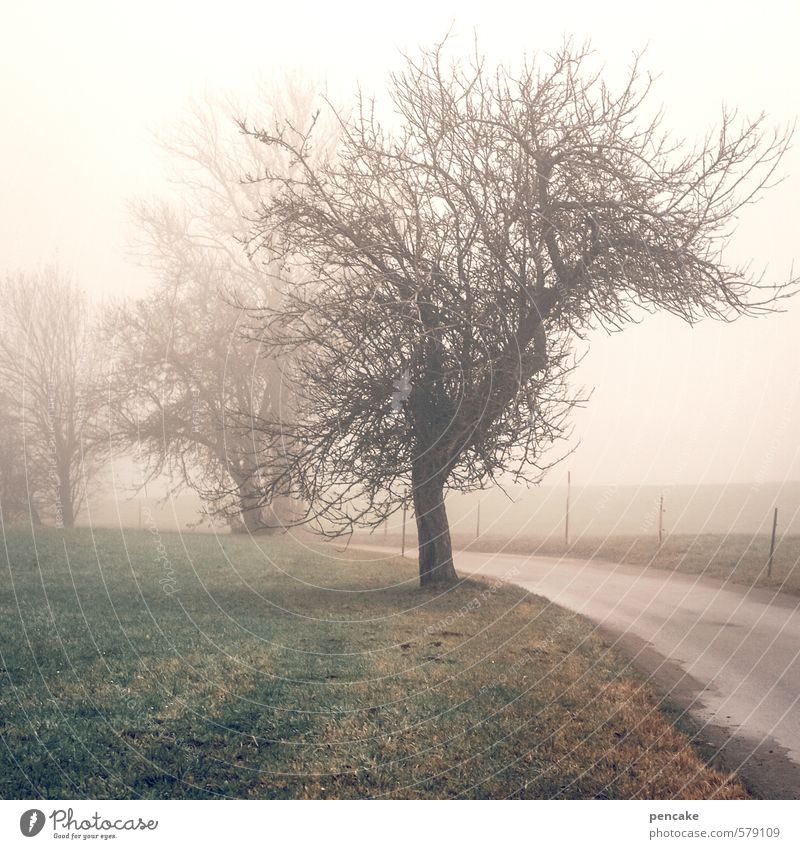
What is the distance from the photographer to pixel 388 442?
1523 cm

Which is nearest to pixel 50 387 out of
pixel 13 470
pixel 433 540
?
pixel 13 470

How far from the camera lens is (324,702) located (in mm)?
9000

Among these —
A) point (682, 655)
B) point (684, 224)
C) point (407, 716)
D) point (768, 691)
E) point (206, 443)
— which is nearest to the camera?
point (407, 716)

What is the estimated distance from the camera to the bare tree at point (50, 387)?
27469mm

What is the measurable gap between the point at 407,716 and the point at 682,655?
16.9ft

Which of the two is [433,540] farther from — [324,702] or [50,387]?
[50,387]

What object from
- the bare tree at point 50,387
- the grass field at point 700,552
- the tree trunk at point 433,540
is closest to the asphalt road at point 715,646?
the grass field at point 700,552

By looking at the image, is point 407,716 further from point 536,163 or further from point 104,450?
point 104,450

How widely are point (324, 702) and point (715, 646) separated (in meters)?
6.30

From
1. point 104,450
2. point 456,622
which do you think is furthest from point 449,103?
point 104,450

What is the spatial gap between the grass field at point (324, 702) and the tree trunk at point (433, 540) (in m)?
0.76

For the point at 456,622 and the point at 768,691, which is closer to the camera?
the point at 768,691

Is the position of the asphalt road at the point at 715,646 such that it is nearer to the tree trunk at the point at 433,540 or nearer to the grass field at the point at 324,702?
the grass field at the point at 324,702
